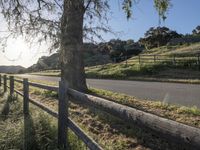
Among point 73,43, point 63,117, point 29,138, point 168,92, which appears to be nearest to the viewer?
point 63,117

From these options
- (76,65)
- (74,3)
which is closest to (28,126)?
(74,3)

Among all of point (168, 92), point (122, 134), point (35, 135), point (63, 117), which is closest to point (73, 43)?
Result: point (168, 92)

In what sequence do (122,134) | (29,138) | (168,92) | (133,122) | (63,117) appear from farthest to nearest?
(168,92)
(122,134)
(29,138)
(63,117)
(133,122)

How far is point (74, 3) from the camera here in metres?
13.0

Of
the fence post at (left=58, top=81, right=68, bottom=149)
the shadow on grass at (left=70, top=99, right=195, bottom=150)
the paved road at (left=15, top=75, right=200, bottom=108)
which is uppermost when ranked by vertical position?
the fence post at (left=58, top=81, right=68, bottom=149)

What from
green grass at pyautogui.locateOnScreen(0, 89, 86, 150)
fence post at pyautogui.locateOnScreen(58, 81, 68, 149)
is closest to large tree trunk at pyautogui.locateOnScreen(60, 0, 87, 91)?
green grass at pyautogui.locateOnScreen(0, 89, 86, 150)

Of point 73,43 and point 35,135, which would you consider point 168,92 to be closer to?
point 73,43

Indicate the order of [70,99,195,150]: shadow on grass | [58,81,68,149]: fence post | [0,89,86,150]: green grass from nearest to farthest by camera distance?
[58,81,68,149]: fence post → [0,89,86,150]: green grass → [70,99,195,150]: shadow on grass

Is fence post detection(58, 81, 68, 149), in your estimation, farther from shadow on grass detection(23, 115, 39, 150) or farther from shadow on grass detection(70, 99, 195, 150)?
shadow on grass detection(70, 99, 195, 150)

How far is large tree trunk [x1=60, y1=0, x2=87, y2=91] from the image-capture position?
13281mm

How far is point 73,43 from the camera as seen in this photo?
1456 cm

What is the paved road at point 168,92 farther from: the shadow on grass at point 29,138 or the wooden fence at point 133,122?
the wooden fence at point 133,122

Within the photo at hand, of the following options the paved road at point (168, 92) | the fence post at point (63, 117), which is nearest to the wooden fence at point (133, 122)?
the fence post at point (63, 117)

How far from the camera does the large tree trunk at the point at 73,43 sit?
1328cm
